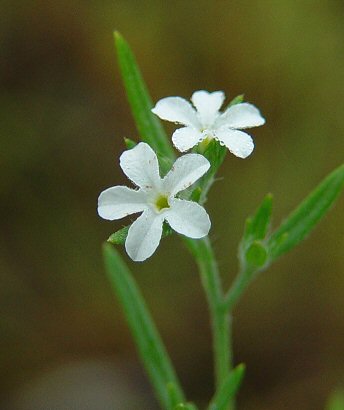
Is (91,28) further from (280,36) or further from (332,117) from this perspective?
(332,117)

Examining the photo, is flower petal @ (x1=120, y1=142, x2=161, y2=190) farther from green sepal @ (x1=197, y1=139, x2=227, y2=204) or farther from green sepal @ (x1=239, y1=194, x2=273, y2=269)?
green sepal @ (x1=239, y1=194, x2=273, y2=269)

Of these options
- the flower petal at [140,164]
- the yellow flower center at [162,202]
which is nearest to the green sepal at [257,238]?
the yellow flower center at [162,202]

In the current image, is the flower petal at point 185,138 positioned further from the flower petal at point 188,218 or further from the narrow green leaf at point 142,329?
the narrow green leaf at point 142,329

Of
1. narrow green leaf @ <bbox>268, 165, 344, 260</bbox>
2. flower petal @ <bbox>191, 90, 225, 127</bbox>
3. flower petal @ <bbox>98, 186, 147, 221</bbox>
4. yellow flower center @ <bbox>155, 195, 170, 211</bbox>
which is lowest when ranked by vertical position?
narrow green leaf @ <bbox>268, 165, 344, 260</bbox>

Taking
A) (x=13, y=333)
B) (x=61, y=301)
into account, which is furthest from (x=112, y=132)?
(x=13, y=333)

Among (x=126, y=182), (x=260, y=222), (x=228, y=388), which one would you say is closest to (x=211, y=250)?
(x=260, y=222)

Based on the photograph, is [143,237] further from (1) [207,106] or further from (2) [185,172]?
(1) [207,106]

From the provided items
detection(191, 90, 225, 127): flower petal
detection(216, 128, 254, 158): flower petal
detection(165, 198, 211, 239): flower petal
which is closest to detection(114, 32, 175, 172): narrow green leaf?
detection(191, 90, 225, 127): flower petal
